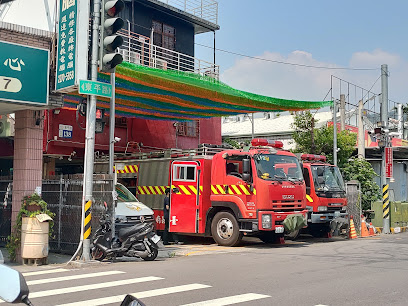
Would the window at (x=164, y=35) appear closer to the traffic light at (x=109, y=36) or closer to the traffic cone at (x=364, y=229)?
the traffic cone at (x=364, y=229)

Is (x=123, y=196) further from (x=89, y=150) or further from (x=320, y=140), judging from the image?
(x=320, y=140)

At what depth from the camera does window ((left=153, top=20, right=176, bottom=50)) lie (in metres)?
27.3

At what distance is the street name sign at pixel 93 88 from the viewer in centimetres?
1198

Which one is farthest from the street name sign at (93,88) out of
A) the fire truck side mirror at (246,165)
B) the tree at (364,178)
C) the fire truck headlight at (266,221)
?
the tree at (364,178)

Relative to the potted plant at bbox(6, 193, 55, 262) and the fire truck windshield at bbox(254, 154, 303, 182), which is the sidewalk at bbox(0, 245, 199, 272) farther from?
the fire truck windshield at bbox(254, 154, 303, 182)

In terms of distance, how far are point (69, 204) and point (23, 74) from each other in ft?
12.6

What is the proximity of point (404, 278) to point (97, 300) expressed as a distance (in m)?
5.75

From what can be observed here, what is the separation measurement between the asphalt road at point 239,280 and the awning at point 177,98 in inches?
229

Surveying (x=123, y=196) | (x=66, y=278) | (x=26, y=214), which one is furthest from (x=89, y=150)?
(x=123, y=196)

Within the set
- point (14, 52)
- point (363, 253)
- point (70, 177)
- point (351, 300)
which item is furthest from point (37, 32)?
point (363, 253)

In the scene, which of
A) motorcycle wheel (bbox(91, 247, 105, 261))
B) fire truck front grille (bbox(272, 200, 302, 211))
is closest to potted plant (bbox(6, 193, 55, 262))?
motorcycle wheel (bbox(91, 247, 105, 261))

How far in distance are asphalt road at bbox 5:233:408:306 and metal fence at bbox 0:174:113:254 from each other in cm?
169

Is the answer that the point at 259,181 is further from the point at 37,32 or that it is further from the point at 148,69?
the point at 37,32

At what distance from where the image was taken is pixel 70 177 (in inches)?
563
